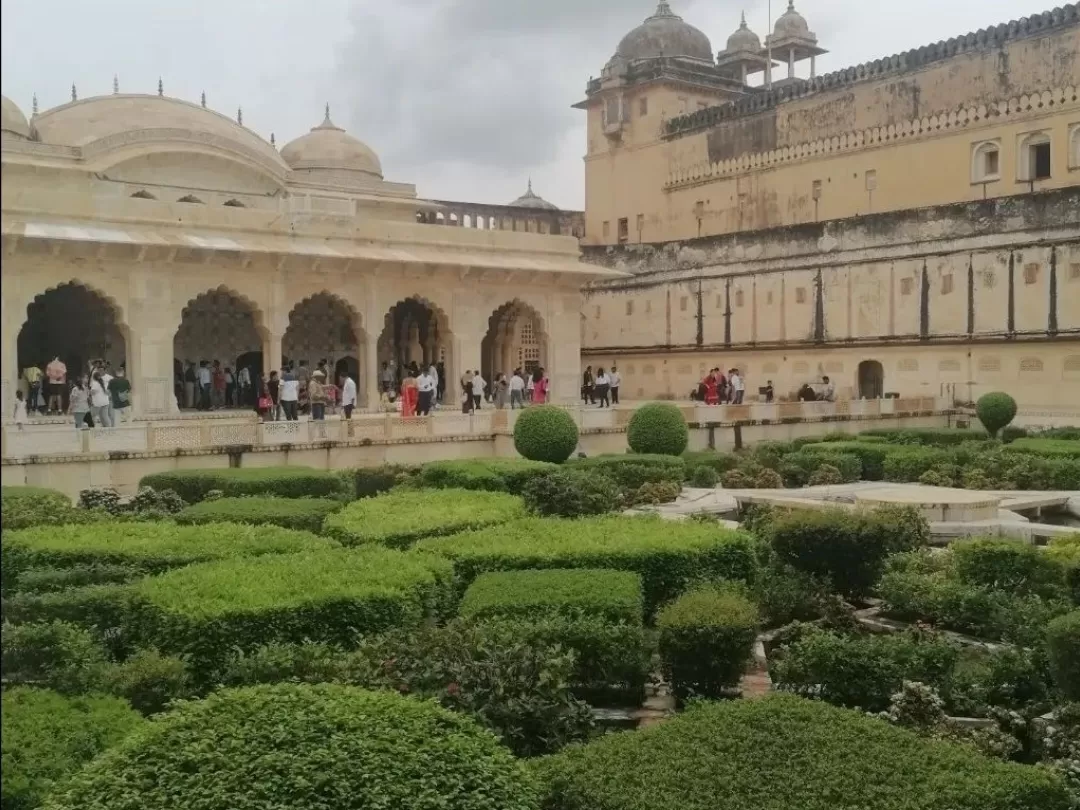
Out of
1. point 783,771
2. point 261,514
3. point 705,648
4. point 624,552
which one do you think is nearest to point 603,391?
point 261,514

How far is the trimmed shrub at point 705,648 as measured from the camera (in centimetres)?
590

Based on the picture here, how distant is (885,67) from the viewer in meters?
31.8

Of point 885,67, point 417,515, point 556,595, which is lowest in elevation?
point 556,595

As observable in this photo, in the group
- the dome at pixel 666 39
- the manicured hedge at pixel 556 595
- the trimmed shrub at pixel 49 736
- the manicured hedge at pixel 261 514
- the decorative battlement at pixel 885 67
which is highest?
the dome at pixel 666 39

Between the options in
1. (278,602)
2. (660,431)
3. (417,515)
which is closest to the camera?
(278,602)

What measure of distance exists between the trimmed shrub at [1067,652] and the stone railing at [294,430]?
9315mm

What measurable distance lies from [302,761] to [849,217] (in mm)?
26440

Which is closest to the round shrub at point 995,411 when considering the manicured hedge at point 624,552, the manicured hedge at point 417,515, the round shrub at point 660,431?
the round shrub at point 660,431

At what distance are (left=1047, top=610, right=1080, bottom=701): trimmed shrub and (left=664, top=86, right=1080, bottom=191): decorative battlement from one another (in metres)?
25.5

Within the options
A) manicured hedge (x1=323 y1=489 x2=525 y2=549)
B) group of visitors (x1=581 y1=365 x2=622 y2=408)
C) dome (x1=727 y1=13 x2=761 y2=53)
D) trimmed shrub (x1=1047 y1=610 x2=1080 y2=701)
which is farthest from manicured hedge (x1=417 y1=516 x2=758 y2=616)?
dome (x1=727 y1=13 x2=761 y2=53)

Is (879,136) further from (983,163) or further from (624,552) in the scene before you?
(624,552)

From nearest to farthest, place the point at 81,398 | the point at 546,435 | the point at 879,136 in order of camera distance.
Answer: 1. the point at 546,435
2. the point at 81,398
3. the point at 879,136

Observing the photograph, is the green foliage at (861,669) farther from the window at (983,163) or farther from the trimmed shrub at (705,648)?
the window at (983,163)

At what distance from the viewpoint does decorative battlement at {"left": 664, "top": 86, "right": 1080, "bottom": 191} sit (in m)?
27.9
